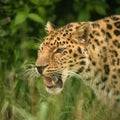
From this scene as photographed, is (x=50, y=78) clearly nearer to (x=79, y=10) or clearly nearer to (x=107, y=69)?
(x=107, y=69)

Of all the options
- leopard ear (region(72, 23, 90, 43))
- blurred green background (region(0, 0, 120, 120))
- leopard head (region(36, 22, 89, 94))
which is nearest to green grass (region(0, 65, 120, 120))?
blurred green background (region(0, 0, 120, 120))

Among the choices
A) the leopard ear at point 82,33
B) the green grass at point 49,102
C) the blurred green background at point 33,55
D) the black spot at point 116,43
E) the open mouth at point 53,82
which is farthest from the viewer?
the black spot at point 116,43

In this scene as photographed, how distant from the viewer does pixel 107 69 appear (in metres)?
8.08

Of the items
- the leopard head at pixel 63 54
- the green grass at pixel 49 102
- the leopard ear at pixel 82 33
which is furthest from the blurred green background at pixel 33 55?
the leopard ear at pixel 82 33

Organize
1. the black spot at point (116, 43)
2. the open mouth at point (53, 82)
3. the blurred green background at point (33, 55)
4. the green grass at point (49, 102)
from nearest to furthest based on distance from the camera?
the green grass at point (49, 102), the blurred green background at point (33, 55), the open mouth at point (53, 82), the black spot at point (116, 43)

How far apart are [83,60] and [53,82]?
397mm

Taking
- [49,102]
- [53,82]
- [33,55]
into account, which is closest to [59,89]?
[53,82]

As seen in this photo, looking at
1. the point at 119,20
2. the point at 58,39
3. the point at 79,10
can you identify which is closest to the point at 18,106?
the point at 58,39

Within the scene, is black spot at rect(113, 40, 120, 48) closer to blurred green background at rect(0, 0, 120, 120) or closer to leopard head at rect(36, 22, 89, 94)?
leopard head at rect(36, 22, 89, 94)

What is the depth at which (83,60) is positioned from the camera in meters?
8.05

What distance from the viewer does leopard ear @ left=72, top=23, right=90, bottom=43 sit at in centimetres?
809

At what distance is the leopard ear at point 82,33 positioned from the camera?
809cm

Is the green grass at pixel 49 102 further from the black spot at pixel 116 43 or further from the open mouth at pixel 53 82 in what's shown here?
the black spot at pixel 116 43

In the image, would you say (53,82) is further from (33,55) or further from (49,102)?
(33,55)
